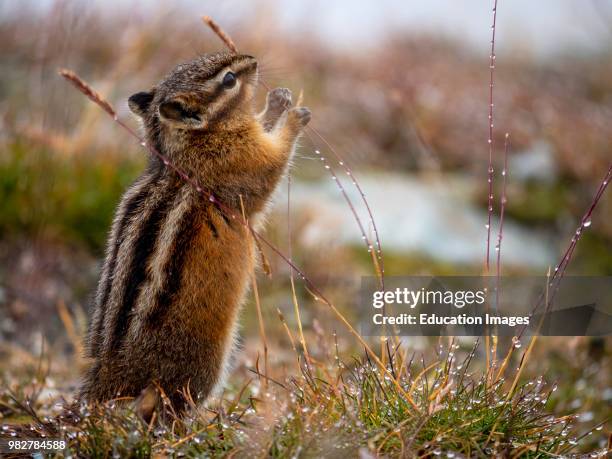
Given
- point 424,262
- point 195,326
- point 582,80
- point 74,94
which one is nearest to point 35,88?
point 74,94

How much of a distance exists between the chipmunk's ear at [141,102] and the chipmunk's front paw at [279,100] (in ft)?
2.12

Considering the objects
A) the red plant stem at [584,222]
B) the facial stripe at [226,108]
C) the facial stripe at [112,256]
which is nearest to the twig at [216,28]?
the facial stripe at [226,108]

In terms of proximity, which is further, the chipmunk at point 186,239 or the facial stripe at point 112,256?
the facial stripe at point 112,256

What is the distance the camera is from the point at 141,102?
13.1 feet

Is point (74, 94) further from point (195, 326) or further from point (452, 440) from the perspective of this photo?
point (452, 440)

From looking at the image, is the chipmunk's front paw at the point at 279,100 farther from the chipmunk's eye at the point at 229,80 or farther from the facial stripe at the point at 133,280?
the facial stripe at the point at 133,280

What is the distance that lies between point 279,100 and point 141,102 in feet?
2.43

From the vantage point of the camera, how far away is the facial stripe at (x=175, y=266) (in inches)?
132

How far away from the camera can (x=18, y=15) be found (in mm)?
10148

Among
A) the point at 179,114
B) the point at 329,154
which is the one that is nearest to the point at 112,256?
the point at 179,114

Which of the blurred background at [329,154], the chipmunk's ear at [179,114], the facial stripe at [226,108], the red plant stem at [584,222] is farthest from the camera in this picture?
the blurred background at [329,154]

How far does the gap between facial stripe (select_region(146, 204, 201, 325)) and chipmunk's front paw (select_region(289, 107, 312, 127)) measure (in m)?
0.90

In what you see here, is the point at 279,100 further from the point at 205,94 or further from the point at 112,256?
the point at 112,256

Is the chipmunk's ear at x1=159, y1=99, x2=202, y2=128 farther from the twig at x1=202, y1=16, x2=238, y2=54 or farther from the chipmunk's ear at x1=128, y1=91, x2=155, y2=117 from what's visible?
the twig at x1=202, y1=16, x2=238, y2=54
